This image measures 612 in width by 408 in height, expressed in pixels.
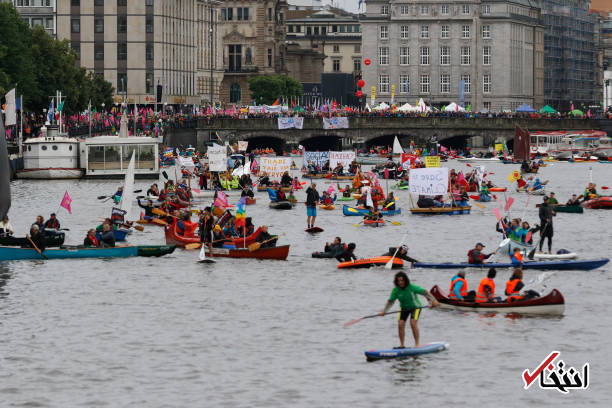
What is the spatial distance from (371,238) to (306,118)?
10519 centimetres

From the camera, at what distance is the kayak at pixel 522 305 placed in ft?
147

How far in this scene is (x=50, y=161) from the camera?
11875 cm

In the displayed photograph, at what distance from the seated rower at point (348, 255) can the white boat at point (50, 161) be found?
63.6 meters

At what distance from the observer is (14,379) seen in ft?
124

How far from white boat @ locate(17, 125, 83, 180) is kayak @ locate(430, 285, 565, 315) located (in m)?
76.7

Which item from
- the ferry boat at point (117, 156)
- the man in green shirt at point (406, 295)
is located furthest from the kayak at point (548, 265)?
the ferry boat at point (117, 156)

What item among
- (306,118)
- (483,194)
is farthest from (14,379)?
(306,118)

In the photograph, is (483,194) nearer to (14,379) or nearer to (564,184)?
(564,184)

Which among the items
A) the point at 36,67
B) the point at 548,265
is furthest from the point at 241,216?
the point at 36,67

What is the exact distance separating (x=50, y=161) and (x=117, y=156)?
5650 millimetres

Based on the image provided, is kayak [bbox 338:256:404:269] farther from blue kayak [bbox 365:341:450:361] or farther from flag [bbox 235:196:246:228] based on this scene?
blue kayak [bbox 365:341:450:361]

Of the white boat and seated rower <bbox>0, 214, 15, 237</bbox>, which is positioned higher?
the white boat

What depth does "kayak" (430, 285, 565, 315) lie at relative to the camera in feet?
147

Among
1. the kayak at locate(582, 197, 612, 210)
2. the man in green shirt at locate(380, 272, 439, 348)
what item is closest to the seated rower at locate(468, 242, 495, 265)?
the man in green shirt at locate(380, 272, 439, 348)
